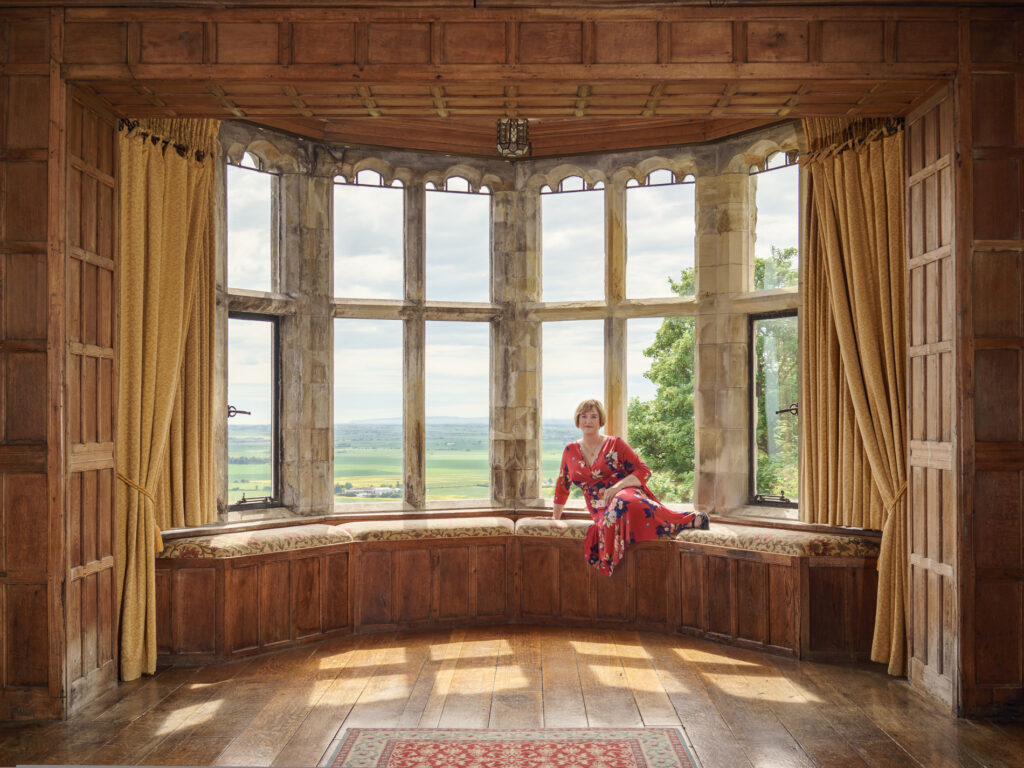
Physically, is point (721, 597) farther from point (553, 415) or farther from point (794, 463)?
point (553, 415)

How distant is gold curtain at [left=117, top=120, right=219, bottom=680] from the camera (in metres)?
5.26

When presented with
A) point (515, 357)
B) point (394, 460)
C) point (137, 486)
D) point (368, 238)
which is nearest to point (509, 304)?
point (515, 357)

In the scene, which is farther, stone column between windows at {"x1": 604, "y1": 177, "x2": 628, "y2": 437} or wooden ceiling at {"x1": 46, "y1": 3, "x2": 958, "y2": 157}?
stone column between windows at {"x1": 604, "y1": 177, "x2": 628, "y2": 437}

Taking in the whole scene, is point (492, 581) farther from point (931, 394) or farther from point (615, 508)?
point (931, 394)

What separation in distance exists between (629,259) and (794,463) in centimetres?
205

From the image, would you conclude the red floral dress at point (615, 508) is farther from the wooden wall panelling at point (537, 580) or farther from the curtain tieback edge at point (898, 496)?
the curtain tieback edge at point (898, 496)

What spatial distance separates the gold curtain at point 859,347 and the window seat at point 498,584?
10.7 inches

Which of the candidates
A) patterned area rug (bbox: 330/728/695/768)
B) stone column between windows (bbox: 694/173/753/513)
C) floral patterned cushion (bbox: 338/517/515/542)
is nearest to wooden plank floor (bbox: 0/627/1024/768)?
patterned area rug (bbox: 330/728/695/768)

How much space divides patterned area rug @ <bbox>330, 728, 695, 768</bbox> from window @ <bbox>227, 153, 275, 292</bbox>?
11.5ft

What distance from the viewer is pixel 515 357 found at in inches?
289

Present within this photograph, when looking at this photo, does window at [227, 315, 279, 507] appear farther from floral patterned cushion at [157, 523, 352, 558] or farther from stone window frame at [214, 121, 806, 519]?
floral patterned cushion at [157, 523, 352, 558]

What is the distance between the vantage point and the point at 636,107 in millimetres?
5012

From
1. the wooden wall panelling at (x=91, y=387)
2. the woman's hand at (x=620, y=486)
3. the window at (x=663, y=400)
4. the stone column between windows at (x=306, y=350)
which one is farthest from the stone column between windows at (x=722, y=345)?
the wooden wall panelling at (x=91, y=387)

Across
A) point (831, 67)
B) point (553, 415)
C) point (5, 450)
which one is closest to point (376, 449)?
point (553, 415)
